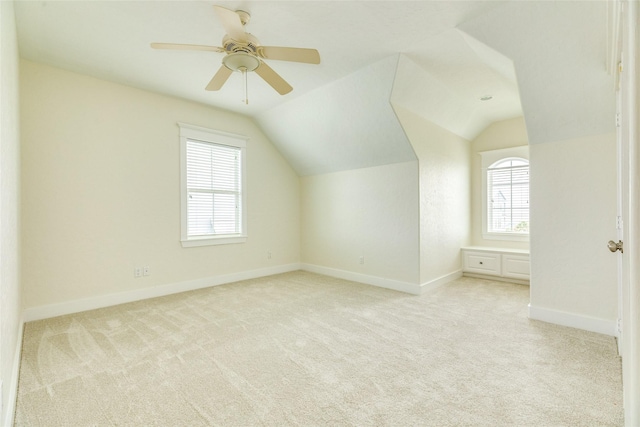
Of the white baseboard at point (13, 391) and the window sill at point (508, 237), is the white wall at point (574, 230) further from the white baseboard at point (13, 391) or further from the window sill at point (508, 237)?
the white baseboard at point (13, 391)

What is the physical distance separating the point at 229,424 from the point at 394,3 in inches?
119

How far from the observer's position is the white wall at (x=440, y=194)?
13.1 feet

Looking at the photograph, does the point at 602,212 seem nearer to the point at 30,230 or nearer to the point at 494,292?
the point at 494,292

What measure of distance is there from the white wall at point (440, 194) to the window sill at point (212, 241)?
281cm

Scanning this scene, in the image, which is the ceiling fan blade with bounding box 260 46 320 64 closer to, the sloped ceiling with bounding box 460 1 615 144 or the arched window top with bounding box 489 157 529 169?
the sloped ceiling with bounding box 460 1 615 144

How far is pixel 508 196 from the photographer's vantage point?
5035mm

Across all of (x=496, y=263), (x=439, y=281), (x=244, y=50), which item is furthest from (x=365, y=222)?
(x=244, y=50)

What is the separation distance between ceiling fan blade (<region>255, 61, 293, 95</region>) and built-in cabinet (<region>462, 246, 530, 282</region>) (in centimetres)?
400

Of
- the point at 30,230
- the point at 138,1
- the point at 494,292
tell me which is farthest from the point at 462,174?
the point at 30,230

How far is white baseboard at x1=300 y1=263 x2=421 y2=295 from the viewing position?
3.98 m

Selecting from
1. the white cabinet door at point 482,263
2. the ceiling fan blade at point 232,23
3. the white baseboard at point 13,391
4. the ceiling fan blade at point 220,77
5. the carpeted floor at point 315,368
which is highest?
the ceiling fan blade at point 232,23

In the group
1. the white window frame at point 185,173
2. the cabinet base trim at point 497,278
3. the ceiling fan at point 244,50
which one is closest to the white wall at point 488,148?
the cabinet base trim at point 497,278

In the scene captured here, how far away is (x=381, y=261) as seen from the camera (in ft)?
14.3

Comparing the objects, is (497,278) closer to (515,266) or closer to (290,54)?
(515,266)
